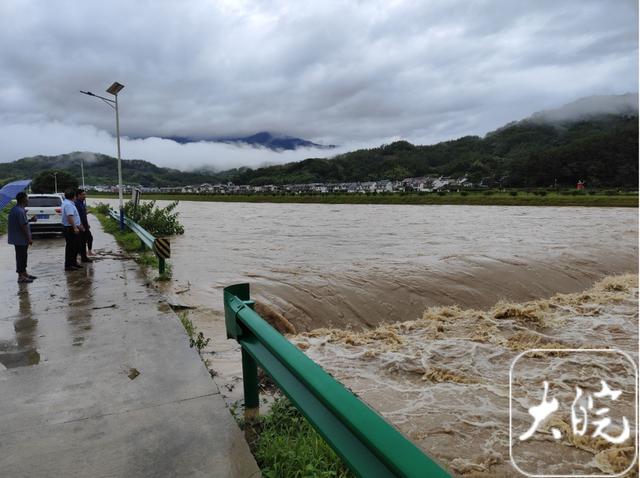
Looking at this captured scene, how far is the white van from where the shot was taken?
54.1 ft

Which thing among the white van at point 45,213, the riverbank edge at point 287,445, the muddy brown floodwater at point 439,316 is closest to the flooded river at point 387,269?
the muddy brown floodwater at point 439,316

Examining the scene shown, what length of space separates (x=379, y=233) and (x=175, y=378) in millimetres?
19789

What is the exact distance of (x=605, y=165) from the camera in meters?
80.8

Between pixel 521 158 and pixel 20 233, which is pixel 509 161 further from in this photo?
pixel 20 233

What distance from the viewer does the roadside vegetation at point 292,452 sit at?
2.73 metres

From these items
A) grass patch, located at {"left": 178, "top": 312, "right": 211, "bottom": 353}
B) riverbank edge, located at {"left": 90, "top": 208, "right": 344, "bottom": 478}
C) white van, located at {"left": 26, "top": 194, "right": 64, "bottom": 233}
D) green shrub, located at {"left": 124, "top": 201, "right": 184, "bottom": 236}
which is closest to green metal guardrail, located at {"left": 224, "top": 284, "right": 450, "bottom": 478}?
riverbank edge, located at {"left": 90, "top": 208, "right": 344, "bottom": 478}

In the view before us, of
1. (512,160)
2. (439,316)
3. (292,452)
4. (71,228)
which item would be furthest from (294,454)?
(512,160)

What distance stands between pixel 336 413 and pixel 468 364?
5.09m

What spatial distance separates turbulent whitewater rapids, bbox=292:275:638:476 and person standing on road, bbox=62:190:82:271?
5.77m

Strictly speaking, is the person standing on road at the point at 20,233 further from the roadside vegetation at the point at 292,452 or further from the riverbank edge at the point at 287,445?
the roadside vegetation at the point at 292,452

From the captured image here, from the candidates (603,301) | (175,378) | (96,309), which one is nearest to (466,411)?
(175,378)

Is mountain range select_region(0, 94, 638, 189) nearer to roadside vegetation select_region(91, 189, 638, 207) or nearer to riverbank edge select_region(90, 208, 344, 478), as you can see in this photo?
roadside vegetation select_region(91, 189, 638, 207)

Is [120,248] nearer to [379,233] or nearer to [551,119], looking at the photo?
[379,233]

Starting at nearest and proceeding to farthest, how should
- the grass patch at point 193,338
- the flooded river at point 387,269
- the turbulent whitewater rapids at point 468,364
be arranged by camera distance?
the turbulent whitewater rapids at point 468,364
the grass patch at point 193,338
the flooded river at point 387,269
